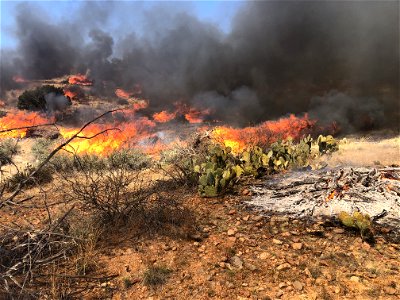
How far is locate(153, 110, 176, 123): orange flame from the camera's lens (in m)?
19.9

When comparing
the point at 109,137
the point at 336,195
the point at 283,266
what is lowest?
the point at 283,266

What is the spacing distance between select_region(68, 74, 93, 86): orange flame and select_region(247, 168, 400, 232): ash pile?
27353 millimetres

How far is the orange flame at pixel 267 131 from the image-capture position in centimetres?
1231

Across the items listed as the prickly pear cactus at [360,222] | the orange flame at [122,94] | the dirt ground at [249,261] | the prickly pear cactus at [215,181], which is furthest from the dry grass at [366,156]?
the orange flame at [122,94]

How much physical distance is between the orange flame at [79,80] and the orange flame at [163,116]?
11.9 m

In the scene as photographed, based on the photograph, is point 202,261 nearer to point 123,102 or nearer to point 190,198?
point 190,198

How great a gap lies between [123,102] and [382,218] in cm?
2247

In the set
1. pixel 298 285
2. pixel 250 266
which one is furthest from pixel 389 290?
pixel 250 266

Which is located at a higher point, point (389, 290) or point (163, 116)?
point (163, 116)

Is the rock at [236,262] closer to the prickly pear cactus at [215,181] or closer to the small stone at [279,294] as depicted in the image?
the small stone at [279,294]

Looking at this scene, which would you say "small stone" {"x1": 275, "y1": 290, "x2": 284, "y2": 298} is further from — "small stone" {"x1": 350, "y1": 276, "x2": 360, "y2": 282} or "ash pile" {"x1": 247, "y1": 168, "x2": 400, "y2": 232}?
"ash pile" {"x1": 247, "y1": 168, "x2": 400, "y2": 232}

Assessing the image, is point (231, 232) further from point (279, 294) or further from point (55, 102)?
point (55, 102)

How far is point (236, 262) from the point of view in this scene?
12.1 ft

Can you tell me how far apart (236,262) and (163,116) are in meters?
17.5
